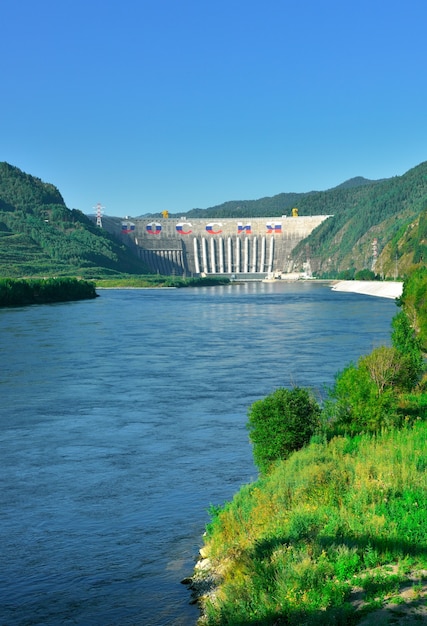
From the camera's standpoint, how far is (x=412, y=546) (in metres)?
14.1

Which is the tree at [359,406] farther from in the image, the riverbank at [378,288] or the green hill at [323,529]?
the riverbank at [378,288]

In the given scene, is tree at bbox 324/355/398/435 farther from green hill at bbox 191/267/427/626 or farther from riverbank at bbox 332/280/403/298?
riverbank at bbox 332/280/403/298

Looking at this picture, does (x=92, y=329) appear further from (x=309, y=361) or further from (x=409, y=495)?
(x=409, y=495)

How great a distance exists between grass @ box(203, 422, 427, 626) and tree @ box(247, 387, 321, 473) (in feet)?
7.36

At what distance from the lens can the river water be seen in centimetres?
1661

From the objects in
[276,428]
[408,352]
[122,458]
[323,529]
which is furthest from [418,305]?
[323,529]

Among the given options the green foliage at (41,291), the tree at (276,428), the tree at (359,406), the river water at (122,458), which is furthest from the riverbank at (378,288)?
the tree at (276,428)

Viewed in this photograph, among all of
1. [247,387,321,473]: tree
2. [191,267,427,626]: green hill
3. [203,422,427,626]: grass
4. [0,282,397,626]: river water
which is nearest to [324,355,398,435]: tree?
[191,267,427,626]: green hill

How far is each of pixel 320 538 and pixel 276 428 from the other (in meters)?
9.28

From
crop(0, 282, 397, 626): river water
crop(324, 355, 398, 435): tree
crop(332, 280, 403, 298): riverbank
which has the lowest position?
crop(332, 280, 403, 298): riverbank

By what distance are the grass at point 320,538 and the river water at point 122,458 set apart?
55.8 inches

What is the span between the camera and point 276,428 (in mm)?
23984

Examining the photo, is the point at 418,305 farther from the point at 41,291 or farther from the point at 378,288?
the point at 378,288

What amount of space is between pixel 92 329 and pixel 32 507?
6117 centimetres
